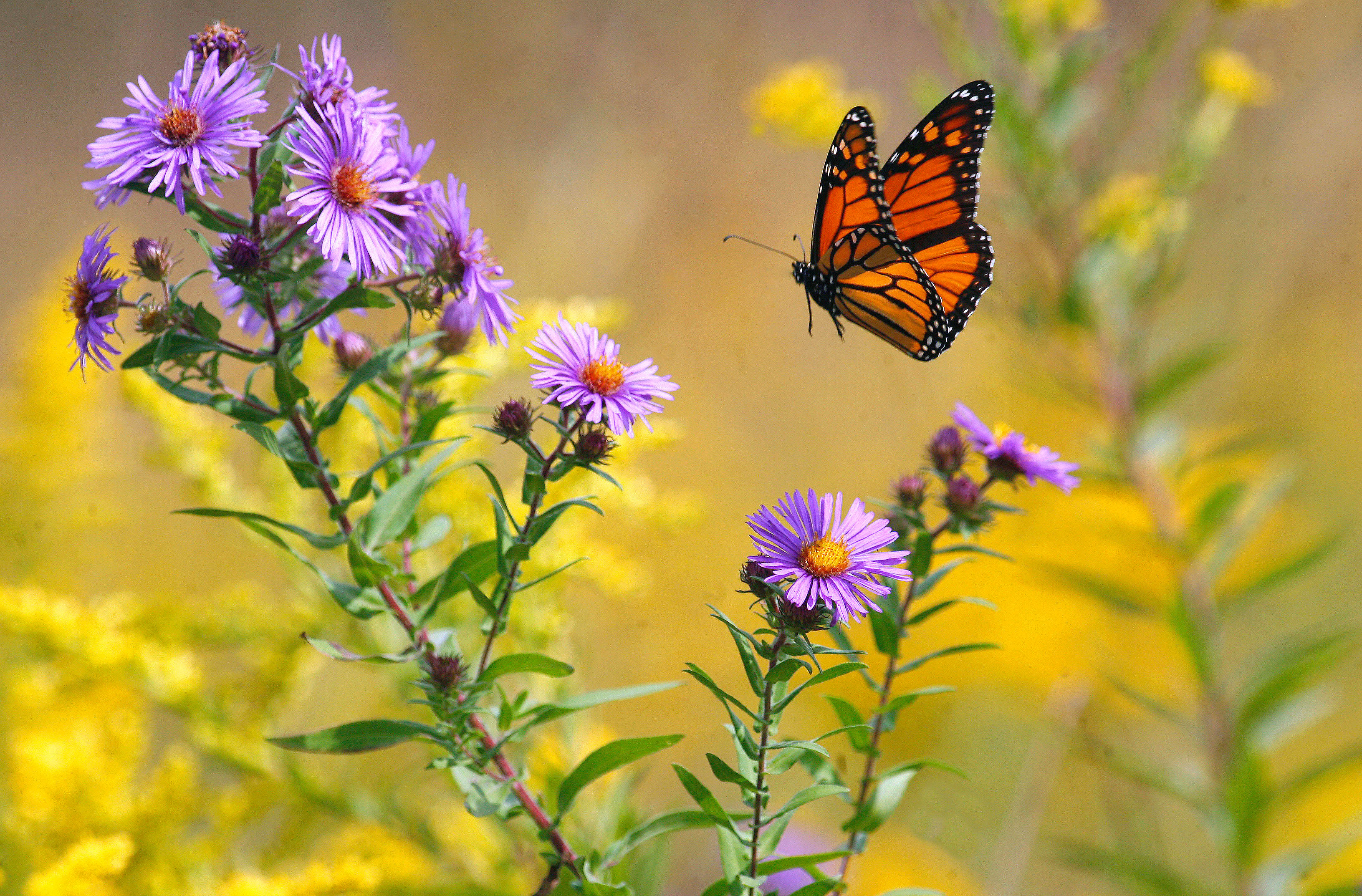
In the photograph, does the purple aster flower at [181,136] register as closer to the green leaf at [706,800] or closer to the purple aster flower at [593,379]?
the purple aster flower at [593,379]

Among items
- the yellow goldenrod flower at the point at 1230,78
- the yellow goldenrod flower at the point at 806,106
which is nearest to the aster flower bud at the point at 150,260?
the yellow goldenrod flower at the point at 806,106

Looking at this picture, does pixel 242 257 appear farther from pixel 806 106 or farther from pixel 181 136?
pixel 806 106

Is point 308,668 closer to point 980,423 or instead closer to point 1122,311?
point 980,423

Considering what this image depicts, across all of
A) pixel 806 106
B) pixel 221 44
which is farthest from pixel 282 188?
pixel 806 106

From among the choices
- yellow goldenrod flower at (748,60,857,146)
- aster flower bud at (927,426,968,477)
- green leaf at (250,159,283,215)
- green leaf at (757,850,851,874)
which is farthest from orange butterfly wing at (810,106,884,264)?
green leaf at (757,850,851,874)

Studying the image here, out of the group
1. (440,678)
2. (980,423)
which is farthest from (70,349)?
(980,423)

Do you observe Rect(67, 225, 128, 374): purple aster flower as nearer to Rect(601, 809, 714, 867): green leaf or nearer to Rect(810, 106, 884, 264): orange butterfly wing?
Rect(601, 809, 714, 867): green leaf
